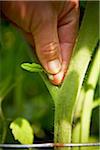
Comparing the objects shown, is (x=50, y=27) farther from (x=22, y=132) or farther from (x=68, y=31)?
(x=22, y=132)

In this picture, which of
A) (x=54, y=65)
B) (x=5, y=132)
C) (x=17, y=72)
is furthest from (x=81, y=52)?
(x=17, y=72)

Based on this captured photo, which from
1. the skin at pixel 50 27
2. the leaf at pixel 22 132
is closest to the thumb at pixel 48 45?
the skin at pixel 50 27

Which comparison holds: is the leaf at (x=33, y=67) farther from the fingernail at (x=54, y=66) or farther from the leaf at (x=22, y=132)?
the leaf at (x=22, y=132)

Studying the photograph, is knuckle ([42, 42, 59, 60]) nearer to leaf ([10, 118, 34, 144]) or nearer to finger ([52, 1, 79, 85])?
finger ([52, 1, 79, 85])

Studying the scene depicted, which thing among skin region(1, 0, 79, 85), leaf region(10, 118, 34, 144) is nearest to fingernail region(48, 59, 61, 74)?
skin region(1, 0, 79, 85)

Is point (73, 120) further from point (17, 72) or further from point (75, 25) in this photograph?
point (17, 72)

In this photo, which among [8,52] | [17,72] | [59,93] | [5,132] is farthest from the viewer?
[8,52]

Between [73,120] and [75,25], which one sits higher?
[75,25]
